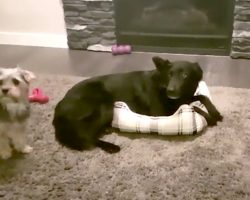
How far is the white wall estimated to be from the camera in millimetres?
3656

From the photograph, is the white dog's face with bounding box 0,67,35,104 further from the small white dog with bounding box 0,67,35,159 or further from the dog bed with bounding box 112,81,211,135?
the dog bed with bounding box 112,81,211,135

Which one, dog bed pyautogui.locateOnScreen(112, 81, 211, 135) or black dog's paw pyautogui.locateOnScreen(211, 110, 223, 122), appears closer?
dog bed pyautogui.locateOnScreen(112, 81, 211, 135)

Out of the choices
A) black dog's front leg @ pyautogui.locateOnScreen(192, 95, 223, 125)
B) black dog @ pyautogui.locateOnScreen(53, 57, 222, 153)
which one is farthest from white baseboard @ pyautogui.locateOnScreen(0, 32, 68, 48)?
black dog's front leg @ pyautogui.locateOnScreen(192, 95, 223, 125)

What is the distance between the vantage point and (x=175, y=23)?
3.41 meters

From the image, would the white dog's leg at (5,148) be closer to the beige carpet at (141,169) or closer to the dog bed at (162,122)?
the beige carpet at (141,169)

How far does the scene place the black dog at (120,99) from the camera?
2.07 m

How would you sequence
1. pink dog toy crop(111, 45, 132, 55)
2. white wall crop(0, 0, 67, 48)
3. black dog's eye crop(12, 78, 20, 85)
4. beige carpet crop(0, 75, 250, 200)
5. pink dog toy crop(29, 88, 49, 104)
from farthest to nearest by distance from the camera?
white wall crop(0, 0, 67, 48), pink dog toy crop(111, 45, 132, 55), pink dog toy crop(29, 88, 49, 104), black dog's eye crop(12, 78, 20, 85), beige carpet crop(0, 75, 250, 200)

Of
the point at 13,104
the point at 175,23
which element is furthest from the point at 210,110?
the point at 175,23

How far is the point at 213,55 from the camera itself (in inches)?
132

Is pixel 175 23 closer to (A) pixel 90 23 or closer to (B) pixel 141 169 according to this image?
(A) pixel 90 23

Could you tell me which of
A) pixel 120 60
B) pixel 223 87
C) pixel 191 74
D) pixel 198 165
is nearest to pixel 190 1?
pixel 120 60

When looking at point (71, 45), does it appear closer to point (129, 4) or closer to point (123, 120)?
point (129, 4)

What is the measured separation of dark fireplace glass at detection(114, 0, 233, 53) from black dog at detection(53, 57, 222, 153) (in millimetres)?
1181

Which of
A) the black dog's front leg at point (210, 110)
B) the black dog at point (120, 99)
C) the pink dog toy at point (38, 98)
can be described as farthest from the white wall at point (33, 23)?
the black dog's front leg at point (210, 110)
